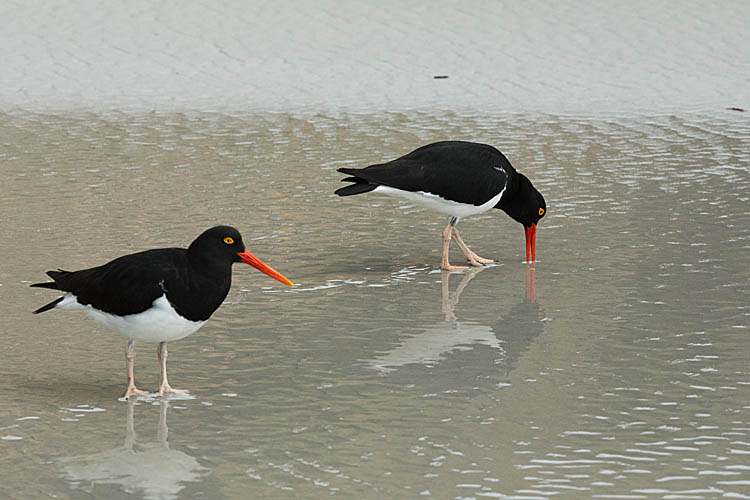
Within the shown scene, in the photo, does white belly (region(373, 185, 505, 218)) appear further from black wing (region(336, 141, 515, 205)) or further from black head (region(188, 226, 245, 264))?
black head (region(188, 226, 245, 264))

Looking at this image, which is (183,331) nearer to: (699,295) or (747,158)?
(699,295)

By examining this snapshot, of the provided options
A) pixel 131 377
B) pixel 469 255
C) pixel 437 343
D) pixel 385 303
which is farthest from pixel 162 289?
pixel 469 255

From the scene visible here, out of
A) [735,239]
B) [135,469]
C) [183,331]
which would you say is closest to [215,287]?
[183,331]

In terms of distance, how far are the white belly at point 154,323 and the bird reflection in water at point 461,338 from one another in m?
1.32

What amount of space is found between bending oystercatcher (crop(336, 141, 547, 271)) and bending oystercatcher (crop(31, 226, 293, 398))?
2841 mm

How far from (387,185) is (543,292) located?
4.75ft

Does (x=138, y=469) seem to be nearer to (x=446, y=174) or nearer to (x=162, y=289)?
(x=162, y=289)

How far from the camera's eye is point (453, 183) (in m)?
9.23

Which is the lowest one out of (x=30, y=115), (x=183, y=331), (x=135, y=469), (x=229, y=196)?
(x=135, y=469)

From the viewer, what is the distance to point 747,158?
1403 centimetres

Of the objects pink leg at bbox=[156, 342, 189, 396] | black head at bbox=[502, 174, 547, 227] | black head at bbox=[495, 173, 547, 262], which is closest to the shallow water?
pink leg at bbox=[156, 342, 189, 396]

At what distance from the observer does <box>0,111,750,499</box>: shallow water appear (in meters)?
5.47

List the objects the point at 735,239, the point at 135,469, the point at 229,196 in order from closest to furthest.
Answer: the point at 135,469, the point at 735,239, the point at 229,196

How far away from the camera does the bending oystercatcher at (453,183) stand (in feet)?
30.2
